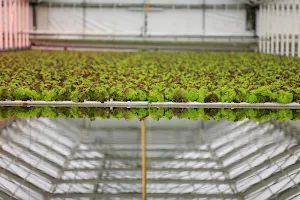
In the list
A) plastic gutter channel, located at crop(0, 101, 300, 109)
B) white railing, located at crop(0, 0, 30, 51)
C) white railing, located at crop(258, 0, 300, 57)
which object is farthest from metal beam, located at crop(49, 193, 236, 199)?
white railing, located at crop(258, 0, 300, 57)

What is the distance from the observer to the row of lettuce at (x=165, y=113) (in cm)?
616

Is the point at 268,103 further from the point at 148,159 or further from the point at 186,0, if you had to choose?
the point at 186,0

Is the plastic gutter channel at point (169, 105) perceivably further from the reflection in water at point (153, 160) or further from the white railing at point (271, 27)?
the white railing at point (271, 27)

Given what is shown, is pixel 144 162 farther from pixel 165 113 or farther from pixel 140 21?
pixel 140 21

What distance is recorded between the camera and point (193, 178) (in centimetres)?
481

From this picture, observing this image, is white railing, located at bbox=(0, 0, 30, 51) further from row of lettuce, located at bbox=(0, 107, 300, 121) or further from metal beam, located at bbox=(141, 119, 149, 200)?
row of lettuce, located at bbox=(0, 107, 300, 121)

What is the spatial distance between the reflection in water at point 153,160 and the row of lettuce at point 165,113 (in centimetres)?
30

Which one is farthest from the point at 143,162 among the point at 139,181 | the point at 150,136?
the point at 150,136

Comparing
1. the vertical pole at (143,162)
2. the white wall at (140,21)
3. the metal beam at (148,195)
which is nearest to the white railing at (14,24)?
the white wall at (140,21)

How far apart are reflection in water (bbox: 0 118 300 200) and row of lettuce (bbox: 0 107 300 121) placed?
0.30 meters

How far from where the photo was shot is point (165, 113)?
20.2 feet

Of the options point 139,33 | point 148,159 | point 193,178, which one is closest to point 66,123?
point 148,159

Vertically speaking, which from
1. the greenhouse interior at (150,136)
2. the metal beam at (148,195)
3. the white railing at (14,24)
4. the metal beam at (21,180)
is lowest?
the metal beam at (148,195)

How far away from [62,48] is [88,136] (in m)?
12.2
